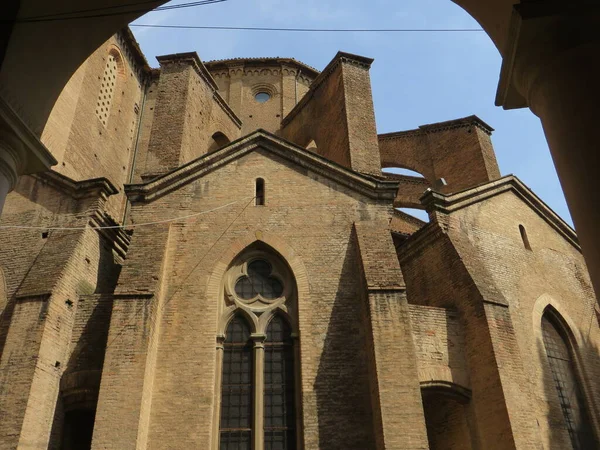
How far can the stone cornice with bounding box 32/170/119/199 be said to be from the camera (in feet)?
38.7

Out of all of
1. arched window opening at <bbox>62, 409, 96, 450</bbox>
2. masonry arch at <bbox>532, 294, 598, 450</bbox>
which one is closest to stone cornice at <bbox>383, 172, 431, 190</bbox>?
masonry arch at <bbox>532, 294, 598, 450</bbox>

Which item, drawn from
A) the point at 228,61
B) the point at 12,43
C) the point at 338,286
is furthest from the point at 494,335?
the point at 228,61

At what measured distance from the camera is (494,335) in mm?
10453

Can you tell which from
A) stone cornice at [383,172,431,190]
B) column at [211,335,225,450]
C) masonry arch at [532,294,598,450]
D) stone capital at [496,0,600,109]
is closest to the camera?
stone capital at [496,0,600,109]

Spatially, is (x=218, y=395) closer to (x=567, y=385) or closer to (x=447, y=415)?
(x=447, y=415)

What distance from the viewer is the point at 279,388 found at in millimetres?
10070

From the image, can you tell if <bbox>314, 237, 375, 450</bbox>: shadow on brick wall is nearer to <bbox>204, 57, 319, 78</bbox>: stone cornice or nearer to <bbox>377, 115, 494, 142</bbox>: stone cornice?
<bbox>377, 115, 494, 142</bbox>: stone cornice

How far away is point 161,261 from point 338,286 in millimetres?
3393

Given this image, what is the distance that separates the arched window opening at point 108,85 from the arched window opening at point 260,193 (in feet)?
26.7

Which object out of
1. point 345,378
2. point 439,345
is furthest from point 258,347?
point 439,345

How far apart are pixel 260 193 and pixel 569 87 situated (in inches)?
355

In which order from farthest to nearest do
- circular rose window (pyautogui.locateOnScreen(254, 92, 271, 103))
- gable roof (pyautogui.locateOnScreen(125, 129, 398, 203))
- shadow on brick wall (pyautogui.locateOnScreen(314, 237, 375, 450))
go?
circular rose window (pyautogui.locateOnScreen(254, 92, 271, 103)) → gable roof (pyautogui.locateOnScreen(125, 129, 398, 203)) → shadow on brick wall (pyautogui.locateOnScreen(314, 237, 375, 450))

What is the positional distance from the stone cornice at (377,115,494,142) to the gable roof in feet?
26.1

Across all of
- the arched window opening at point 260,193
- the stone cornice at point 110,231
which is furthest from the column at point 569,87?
the stone cornice at point 110,231
